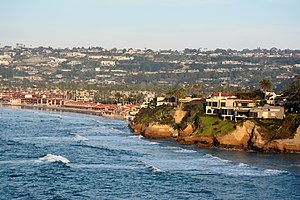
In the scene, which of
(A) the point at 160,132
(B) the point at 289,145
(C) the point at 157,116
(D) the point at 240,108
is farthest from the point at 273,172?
(C) the point at 157,116

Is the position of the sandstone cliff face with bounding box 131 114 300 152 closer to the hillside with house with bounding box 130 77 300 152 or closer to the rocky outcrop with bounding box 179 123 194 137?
the hillside with house with bounding box 130 77 300 152

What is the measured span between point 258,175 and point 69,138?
38959 mm

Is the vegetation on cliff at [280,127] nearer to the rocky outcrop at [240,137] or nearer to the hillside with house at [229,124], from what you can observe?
the hillside with house at [229,124]

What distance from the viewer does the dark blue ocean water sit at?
5178 centimetres

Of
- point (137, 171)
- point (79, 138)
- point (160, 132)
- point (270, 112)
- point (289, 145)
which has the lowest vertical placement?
point (137, 171)

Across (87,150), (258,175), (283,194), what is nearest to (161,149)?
(87,150)

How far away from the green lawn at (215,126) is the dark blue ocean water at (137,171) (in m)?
4.34

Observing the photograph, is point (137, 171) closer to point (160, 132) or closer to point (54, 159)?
point (54, 159)

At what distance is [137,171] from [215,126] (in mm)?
27261

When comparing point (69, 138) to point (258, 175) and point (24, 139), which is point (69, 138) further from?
point (258, 175)

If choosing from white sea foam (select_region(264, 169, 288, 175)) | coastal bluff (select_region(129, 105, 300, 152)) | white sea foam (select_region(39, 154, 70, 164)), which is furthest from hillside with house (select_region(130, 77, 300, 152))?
white sea foam (select_region(39, 154, 70, 164))

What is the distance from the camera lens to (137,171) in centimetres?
6203

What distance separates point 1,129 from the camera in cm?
10688

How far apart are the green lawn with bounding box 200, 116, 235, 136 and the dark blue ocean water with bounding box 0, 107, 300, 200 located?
434cm
